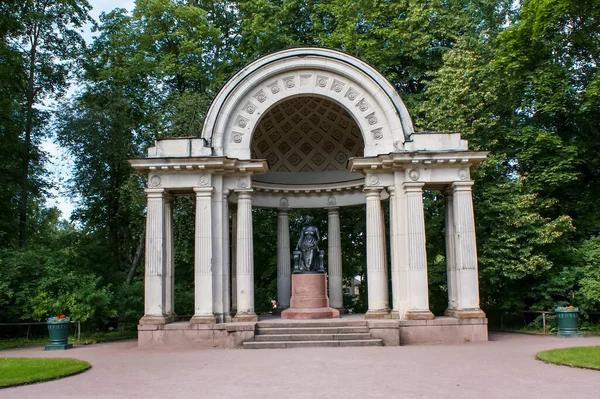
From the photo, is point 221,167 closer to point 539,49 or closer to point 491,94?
point 491,94

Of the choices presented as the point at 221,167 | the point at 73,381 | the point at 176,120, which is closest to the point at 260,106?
the point at 221,167

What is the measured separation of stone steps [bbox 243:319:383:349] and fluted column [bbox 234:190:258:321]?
962 millimetres

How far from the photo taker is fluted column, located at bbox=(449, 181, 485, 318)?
19.0 meters

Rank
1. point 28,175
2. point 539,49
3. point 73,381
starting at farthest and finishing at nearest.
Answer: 1. point 28,175
2. point 539,49
3. point 73,381

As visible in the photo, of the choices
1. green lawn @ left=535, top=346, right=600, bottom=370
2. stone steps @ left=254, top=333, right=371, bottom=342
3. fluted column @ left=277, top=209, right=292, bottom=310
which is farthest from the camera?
fluted column @ left=277, top=209, right=292, bottom=310

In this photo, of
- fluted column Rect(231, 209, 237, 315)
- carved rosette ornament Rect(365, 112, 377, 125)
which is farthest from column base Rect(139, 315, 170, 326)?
carved rosette ornament Rect(365, 112, 377, 125)

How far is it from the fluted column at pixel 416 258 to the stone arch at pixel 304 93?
2033 mm

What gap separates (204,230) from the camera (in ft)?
63.9

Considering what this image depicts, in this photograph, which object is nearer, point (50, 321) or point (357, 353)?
point (357, 353)

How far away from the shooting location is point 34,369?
12.8m

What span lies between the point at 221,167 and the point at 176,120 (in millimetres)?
8442

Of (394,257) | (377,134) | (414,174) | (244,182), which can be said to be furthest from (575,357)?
(244,182)

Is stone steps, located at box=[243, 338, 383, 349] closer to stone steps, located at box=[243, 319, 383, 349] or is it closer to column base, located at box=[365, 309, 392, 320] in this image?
stone steps, located at box=[243, 319, 383, 349]

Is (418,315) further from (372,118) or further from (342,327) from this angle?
(372,118)
